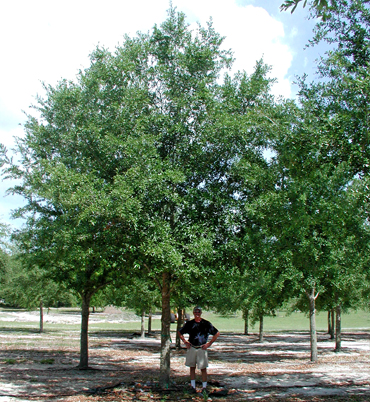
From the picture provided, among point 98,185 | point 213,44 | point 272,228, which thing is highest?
point 213,44

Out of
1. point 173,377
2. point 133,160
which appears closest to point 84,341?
point 173,377

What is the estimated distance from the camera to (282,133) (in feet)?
28.2

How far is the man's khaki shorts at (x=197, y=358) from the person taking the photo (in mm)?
9102

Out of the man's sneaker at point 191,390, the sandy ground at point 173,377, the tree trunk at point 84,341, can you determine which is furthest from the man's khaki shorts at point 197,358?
the tree trunk at point 84,341

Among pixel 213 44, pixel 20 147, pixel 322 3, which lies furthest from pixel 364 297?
pixel 322 3

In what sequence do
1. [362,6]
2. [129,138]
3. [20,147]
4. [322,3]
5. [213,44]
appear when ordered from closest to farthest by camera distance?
[322,3]
[362,6]
[129,138]
[213,44]
[20,147]

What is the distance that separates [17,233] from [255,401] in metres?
9.19

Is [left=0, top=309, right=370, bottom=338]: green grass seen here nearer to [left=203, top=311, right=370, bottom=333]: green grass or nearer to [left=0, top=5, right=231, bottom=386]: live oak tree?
[left=203, top=311, right=370, bottom=333]: green grass

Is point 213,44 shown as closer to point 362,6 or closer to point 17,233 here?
point 362,6

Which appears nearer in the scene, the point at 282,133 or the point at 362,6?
the point at 362,6

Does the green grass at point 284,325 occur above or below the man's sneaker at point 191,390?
below

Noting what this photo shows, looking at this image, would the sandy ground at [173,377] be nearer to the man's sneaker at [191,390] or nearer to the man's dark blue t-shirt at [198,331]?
the man's sneaker at [191,390]

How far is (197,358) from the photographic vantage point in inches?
360

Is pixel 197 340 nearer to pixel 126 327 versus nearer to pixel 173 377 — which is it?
pixel 173 377
